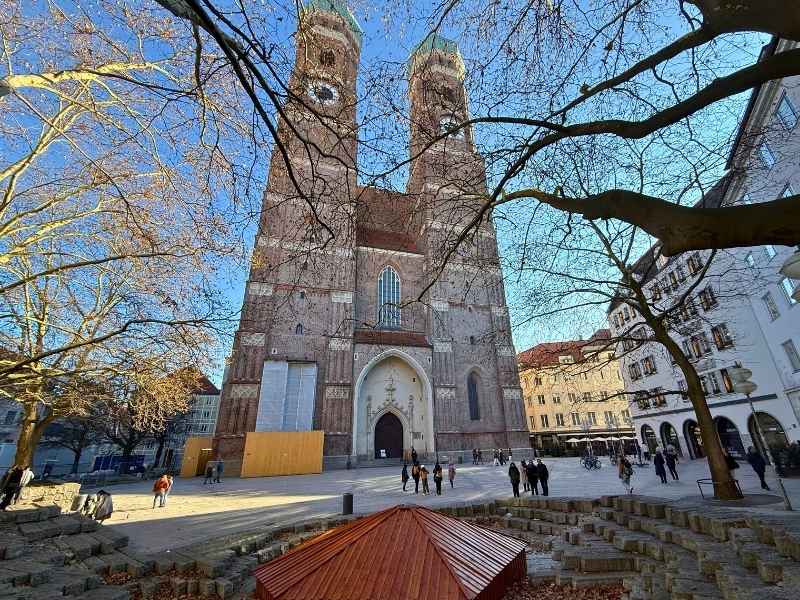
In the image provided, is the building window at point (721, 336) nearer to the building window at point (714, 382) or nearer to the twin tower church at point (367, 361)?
the building window at point (714, 382)

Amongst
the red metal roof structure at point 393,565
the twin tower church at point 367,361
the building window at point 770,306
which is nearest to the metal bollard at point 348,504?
the red metal roof structure at point 393,565

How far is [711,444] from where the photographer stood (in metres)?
8.13

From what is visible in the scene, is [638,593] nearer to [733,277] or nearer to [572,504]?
[572,504]

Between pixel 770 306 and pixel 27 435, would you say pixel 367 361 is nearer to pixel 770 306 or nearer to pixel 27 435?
pixel 27 435

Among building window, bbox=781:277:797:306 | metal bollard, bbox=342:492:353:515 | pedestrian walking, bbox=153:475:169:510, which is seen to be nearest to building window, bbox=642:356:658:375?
building window, bbox=781:277:797:306

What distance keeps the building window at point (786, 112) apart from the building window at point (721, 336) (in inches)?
455

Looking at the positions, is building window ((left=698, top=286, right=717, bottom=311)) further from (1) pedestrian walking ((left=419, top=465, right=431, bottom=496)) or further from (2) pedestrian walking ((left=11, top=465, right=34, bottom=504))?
(2) pedestrian walking ((left=11, top=465, right=34, bottom=504))

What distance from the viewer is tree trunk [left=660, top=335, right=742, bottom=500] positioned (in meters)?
7.83

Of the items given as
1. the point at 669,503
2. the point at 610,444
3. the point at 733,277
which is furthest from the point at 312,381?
the point at 610,444

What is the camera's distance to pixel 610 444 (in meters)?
35.3

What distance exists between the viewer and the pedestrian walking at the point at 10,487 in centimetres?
1036

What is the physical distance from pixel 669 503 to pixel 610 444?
34.8 m

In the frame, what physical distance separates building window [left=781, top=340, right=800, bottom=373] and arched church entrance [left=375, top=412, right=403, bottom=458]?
20.4 m

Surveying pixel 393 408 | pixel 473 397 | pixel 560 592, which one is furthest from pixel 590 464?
pixel 560 592
